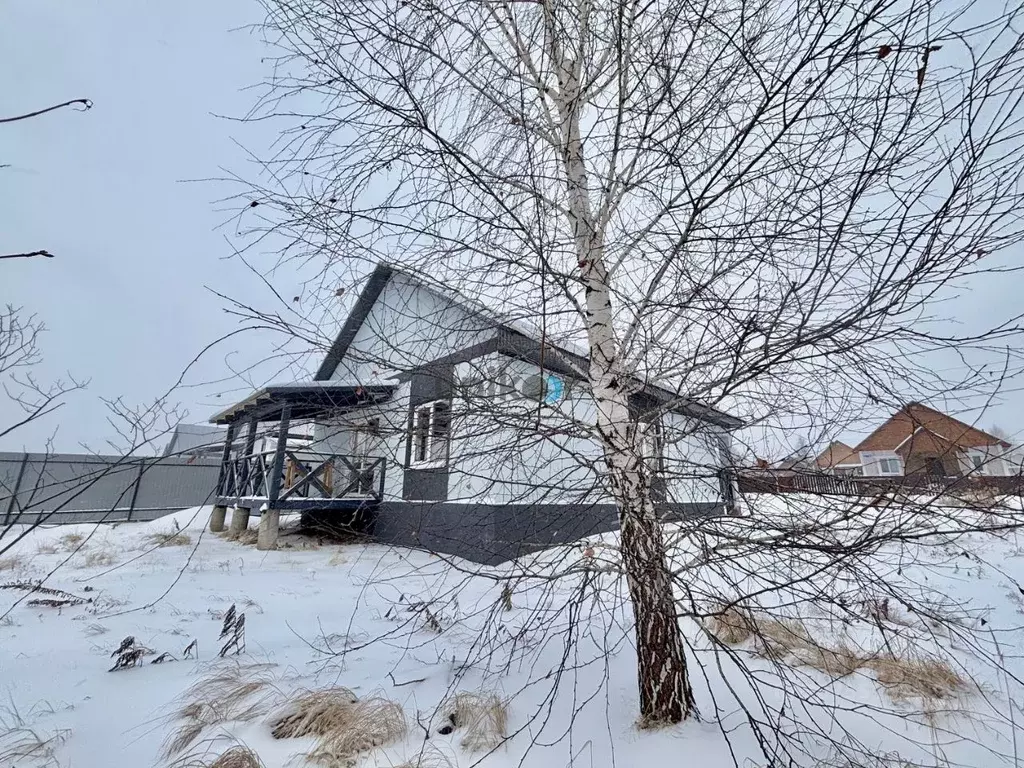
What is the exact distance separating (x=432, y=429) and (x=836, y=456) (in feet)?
5.95

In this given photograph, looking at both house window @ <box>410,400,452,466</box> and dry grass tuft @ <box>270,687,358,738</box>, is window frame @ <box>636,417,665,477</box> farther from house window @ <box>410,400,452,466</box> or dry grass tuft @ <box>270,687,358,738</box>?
dry grass tuft @ <box>270,687,358,738</box>

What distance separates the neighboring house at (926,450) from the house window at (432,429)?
1674 millimetres

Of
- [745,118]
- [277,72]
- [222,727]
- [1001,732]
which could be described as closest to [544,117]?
[745,118]

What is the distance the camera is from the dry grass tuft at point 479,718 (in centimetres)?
243

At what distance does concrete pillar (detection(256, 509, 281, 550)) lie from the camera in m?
8.66

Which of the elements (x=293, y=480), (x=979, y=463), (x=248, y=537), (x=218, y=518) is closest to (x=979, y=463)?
(x=979, y=463)

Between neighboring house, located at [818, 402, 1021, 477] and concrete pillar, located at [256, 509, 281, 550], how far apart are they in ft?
29.3

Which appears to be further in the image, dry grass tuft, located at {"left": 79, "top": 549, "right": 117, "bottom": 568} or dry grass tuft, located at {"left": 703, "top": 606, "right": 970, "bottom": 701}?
dry grass tuft, located at {"left": 79, "top": 549, "right": 117, "bottom": 568}

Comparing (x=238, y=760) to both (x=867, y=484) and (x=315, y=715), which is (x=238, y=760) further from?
(x=867, y=484)

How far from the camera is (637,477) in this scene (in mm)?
2244

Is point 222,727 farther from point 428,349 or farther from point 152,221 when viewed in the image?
point 152,221

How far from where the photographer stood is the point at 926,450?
1866mm

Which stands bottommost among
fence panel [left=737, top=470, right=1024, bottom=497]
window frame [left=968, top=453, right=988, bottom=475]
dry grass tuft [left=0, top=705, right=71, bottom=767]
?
dry grass tuft [left=0, top=705, right=71, bottom=767]

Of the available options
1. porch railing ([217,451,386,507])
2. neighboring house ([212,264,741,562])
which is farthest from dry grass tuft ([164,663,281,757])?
porch railing ([217,451,386,507])
